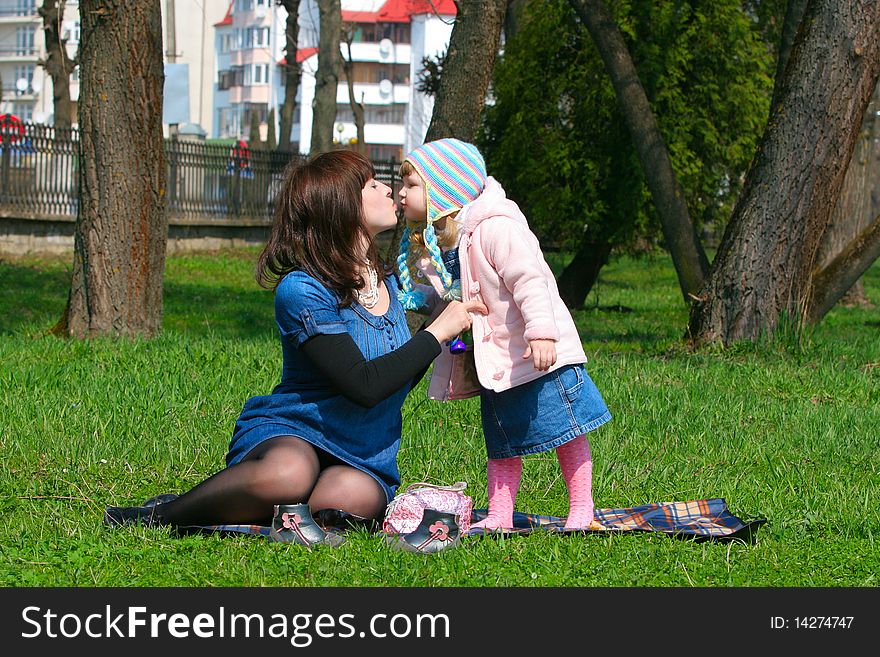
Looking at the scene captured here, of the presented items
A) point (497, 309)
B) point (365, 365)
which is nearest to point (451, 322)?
point (497, 309)

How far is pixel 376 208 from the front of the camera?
4.25 metres

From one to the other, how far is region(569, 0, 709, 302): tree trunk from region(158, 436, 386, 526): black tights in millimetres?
6568

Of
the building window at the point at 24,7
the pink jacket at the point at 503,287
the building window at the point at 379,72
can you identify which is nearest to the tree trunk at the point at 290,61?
the pink jacket at the point at 503,287

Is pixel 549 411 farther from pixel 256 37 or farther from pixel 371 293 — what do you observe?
pixel 256 37

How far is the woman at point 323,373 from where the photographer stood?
4078mm

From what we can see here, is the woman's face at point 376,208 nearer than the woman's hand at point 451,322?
No

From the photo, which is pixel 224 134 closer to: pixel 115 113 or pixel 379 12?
pixel 379 12

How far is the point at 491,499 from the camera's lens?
14.8 feet

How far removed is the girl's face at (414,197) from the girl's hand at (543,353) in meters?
0.63

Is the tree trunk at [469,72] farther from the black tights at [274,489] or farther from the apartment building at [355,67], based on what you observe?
the apartment building at [355,67]

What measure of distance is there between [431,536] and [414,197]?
113cm

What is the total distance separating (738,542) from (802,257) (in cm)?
519

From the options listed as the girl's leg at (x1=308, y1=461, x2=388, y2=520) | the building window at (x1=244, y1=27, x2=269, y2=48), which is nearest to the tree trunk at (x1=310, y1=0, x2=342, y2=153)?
the girl's leg at (x1=308, y1=461, x2=388, y2=520)

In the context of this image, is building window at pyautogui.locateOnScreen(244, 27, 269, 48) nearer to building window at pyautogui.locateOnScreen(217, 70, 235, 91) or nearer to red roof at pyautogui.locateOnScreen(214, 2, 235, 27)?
red roof at pyautogui.locateOnScreen(214, 2, 235, 27)
